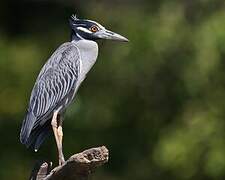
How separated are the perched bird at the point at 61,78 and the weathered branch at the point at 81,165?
0.69 meters

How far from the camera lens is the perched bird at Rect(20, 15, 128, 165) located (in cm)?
655

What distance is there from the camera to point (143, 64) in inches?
456

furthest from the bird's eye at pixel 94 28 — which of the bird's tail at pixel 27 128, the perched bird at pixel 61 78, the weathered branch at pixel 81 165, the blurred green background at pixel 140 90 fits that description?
the blurred green background at pixel 140 90

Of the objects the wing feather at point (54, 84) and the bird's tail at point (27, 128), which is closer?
the bird's tail at point (27, 128)

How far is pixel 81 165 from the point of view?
5.65 metres

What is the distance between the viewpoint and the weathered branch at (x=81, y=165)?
5.64 m

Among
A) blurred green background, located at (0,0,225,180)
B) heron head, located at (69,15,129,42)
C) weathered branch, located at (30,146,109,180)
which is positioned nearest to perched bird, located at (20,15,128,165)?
heron head, located at (69,15,129,42)

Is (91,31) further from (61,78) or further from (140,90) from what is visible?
(140,90)

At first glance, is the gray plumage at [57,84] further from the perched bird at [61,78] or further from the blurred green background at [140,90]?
the blurred green background at [140,90]

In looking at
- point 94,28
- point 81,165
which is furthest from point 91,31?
point 81,165

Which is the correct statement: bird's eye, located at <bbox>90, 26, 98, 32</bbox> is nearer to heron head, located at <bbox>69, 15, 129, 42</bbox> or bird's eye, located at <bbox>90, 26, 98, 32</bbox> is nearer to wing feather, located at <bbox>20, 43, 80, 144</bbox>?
heron head, located at <bbox>69, 15, 129, 42</bbox>

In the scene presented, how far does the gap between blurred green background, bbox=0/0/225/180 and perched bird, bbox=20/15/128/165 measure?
409cm

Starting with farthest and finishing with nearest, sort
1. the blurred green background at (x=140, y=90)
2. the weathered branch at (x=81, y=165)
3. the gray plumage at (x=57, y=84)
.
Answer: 1. the blurred green background at (x=140, y=90)
2. the gray plumage at (x=57, y=84)
3. the weathered branch at (x=81, y=165)

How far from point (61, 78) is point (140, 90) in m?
5.34
